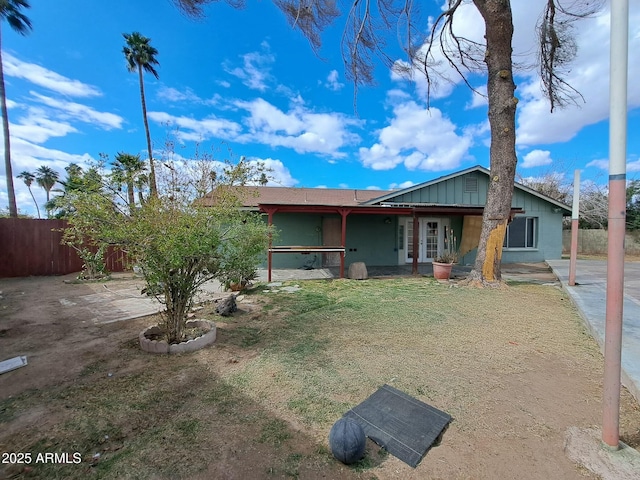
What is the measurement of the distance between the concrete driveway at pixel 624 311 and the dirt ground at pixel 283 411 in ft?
0.84

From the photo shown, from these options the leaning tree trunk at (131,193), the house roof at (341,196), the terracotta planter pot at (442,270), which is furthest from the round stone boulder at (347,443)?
the house roof at (341,196)

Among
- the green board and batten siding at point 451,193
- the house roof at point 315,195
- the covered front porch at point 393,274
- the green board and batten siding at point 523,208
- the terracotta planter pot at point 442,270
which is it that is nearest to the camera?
the terracotta planter pot at point 442,270

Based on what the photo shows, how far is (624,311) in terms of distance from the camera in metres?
4.68

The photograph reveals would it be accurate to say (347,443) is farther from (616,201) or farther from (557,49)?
(557,49)

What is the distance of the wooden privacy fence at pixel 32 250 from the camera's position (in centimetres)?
877

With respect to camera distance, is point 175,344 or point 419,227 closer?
point 175,344

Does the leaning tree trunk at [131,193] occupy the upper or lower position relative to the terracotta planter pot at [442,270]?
upper

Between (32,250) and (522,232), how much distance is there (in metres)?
18.6

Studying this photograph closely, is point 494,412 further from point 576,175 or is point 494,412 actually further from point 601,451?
point 576,175

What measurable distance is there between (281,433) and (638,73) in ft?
14.1

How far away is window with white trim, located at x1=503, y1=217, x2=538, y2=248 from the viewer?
13.1 metres

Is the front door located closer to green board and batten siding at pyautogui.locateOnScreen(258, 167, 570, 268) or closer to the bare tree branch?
green board and batten siding at pyautogui.locateOnScreen(258, 167, 570, 268)

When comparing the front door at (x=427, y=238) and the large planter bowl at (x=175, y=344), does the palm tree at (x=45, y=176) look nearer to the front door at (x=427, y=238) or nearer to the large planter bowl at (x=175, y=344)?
the front door at (x=427, y=238)

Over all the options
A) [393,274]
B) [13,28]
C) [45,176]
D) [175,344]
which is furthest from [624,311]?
[45,176]
